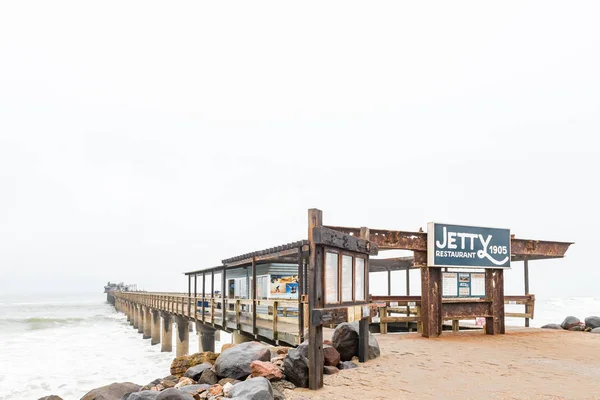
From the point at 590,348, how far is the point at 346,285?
7.72 meters

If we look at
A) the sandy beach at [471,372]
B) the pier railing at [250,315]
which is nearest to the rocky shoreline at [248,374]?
the sandy beach at [471,372]

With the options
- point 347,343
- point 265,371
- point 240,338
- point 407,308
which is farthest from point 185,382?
point 407,308

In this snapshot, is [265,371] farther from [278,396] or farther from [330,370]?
[330,370]

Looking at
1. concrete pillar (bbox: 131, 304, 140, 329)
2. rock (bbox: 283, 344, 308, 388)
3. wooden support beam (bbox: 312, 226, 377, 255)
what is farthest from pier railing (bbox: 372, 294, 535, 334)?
concrete pillar (bbox: 131, 304, 140, 329)

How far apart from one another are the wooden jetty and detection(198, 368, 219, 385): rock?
180cm

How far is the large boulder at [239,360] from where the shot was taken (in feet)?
25.1

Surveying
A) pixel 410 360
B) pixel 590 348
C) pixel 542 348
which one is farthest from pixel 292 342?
pixel 590 348

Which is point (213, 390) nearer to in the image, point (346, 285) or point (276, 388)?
point (276, 388)

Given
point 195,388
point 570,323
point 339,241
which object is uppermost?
point 339,241

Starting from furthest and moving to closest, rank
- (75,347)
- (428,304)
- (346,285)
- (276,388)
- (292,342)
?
1. (75,347)
2. (428,304)
3. (292,342)
4. (346,285)
5. (276,388)

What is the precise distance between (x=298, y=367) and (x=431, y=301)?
24.7 feet

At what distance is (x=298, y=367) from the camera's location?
7113mm

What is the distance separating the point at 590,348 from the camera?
11.7 m

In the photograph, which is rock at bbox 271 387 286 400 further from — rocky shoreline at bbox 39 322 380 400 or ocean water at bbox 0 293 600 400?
ocean water at bbox 0 293 600 400
